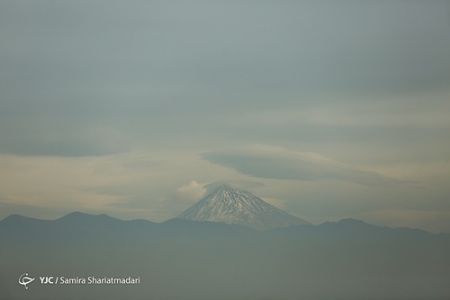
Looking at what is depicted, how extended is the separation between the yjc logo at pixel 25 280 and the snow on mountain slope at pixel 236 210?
118cm

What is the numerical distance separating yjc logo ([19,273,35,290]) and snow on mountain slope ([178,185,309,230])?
1.18 m

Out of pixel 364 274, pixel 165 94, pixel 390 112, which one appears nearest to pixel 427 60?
pixel 390 112

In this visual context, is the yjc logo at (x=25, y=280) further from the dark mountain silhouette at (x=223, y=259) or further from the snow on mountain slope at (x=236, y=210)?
the snow on mountain slope at (x=236, y=210)

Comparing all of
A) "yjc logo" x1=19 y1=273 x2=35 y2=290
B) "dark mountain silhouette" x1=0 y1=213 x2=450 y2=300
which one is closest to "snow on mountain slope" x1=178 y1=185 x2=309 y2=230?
"dark mountain silhouette" x1=0 y1=213 x2=450 y2=300

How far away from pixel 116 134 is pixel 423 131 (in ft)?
7.88

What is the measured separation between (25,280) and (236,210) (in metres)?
1.64

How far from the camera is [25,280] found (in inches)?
184

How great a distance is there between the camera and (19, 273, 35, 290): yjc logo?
4.68 m

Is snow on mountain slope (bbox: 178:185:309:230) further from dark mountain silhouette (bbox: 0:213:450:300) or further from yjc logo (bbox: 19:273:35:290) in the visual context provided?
yjc logo (bbox: 19:273:35:290)

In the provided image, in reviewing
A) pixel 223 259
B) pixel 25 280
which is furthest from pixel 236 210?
pixel 25 280

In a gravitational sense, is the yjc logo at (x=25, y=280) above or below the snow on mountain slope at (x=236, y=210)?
below

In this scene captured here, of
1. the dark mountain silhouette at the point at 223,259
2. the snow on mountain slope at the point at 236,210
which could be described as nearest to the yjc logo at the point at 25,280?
the dark mountain silhouette at the point at 223,259

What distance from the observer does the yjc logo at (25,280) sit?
468 cm

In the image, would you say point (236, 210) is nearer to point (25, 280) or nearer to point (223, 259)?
point (223, 259)
